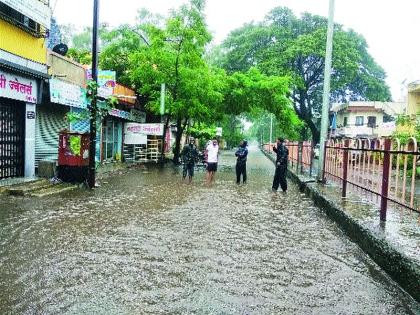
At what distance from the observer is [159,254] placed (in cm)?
581

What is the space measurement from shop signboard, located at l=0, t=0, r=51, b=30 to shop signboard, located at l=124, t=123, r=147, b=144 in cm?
1174

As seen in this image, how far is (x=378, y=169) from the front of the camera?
8141 millimetres

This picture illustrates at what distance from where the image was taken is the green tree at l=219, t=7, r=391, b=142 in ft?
128

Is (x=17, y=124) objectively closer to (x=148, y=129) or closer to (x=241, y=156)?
(x=241, y=156)

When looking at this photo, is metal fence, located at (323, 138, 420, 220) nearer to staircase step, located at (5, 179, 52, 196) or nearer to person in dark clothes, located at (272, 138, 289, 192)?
person in dark clothes, located at (272, 138, 289, 192)

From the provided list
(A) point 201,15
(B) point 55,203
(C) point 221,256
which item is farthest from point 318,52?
(C) point 221,256

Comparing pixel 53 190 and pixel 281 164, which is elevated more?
pixel 281 164

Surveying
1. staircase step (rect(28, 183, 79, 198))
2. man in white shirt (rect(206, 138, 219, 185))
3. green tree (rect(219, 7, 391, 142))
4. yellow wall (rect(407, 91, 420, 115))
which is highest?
green tree (rect(219, 7, 391, 142))

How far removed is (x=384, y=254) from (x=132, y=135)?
70.7 ft

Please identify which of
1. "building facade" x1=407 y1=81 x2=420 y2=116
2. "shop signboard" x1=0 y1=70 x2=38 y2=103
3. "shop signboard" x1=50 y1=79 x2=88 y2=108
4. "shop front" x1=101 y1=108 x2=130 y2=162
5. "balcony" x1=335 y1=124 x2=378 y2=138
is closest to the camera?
"shop signboard" x1=0 y1=70 x2=38 y2=103

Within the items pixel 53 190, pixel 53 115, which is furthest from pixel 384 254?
pixel 53 115

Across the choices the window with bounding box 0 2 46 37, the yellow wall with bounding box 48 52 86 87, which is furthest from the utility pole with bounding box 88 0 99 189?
the yellow wall with bounding box 48 52 86 87

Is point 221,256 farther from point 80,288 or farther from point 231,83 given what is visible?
point 231,83

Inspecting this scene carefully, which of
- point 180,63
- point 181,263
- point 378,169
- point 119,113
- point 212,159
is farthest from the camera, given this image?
point 119,113
